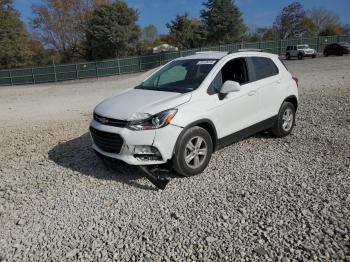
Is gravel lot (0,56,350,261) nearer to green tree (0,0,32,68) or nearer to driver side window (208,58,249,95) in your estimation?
driver side window (208,58,249,95)

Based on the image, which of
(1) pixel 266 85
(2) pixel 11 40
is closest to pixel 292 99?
(1) pixel 266 85

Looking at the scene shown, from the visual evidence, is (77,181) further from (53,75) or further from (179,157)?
(53,75)

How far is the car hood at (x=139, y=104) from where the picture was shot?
4242mm

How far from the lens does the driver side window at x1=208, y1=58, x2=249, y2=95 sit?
4.88m

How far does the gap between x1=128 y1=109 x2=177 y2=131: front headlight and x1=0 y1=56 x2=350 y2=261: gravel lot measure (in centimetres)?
89

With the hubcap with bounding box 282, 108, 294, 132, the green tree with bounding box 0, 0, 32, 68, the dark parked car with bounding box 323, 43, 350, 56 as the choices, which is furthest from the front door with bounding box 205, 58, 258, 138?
the green tree with bounding box 0, 0, 32, 68

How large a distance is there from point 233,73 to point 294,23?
70.7 metres

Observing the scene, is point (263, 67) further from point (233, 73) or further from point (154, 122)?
point (154, 122)

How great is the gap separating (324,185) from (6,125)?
868 centimetres

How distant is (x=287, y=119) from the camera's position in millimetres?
6145

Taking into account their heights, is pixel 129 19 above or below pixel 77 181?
above

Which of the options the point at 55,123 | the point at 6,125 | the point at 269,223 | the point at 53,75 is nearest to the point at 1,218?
the point at 269,223

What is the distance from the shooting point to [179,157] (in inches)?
169

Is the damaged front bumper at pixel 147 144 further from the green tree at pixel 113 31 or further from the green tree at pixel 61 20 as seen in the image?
the green tree at pixel 61 20
